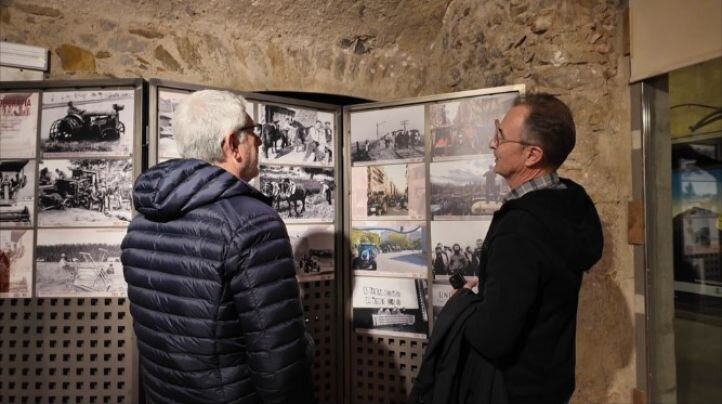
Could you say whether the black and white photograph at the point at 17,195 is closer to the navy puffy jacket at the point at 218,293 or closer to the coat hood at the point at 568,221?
the navy puffy jacket at the point at 218,293

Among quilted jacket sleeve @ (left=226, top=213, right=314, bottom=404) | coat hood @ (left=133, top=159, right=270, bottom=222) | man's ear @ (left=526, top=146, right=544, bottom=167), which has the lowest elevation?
quilted jacket sleeve @ (left=226, top=213, right=314, bottom=404)

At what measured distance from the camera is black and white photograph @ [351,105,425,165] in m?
2.12

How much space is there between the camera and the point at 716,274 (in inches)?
81.2

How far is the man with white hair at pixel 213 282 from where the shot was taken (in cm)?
112

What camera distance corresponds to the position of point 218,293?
3.70 ft

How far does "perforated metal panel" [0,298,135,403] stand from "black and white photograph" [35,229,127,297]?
5 centimetres

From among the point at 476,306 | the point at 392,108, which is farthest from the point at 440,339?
the point at 392,108

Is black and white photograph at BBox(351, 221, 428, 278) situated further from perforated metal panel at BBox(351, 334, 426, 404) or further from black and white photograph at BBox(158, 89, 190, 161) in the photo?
black and white photograph at BBox(158, 89, 190, 161)

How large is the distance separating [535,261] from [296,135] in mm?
1336

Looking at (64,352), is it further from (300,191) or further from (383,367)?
(383,367)

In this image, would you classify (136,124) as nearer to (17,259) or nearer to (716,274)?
(17,259)

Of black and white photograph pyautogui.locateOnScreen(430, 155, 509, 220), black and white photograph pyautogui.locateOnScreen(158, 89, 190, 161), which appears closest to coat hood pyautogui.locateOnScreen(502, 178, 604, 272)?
black and white photograph pyautogui.locateOnScreen(430, 155, 509, 220)

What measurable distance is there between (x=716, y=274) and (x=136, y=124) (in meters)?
2.70

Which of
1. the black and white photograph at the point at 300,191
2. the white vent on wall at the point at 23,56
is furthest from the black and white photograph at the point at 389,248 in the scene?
the white vent on wall at the point at 23,56
